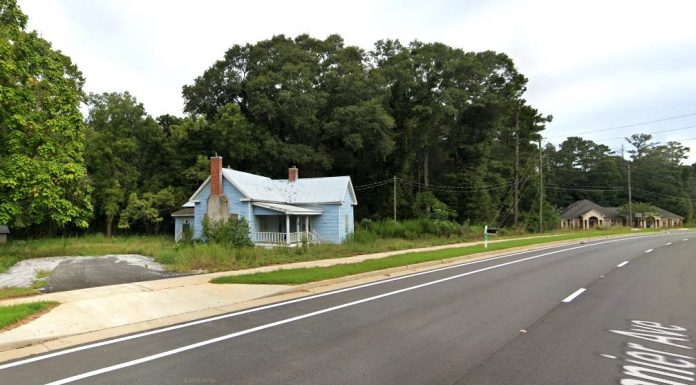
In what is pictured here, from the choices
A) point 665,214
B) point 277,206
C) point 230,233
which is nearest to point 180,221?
point 277,206

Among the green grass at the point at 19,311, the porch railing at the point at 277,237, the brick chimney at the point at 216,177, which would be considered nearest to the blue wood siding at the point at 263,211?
the porch railing at the point at 277,237

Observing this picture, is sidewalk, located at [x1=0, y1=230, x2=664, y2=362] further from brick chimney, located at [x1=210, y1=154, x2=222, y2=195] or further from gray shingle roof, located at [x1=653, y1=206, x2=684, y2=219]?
gray shingle roof, located at [x1=653, y1=206, x2=684, y2=219]

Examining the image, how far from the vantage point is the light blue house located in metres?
32.8

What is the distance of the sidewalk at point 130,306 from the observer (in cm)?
761

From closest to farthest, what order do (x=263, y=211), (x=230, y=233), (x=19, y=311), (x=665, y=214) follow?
1. (x=19, y=311)
2. (x=230, y=233)
3. (x=263, y=211)
4. (x=665, y=214)

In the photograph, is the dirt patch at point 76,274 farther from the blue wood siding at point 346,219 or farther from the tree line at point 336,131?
the tree line at point 336,131

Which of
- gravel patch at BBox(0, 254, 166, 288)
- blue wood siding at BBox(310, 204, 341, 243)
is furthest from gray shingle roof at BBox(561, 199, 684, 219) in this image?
gravel patch at BBox(0, 254, 166, 288)

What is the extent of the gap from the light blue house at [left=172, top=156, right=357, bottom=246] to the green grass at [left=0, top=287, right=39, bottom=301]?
16.9 meters

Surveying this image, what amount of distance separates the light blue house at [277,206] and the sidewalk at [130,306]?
17.2 metres

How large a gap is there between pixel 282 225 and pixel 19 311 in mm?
26976

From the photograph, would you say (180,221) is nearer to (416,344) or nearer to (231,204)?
(231,204)

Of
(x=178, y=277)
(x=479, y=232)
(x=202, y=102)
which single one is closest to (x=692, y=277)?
(x=178, y=277)

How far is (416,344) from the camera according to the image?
22.7 ft

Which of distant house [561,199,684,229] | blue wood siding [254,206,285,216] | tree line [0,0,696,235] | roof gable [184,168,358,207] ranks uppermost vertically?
tree line [0,0,696,235]
